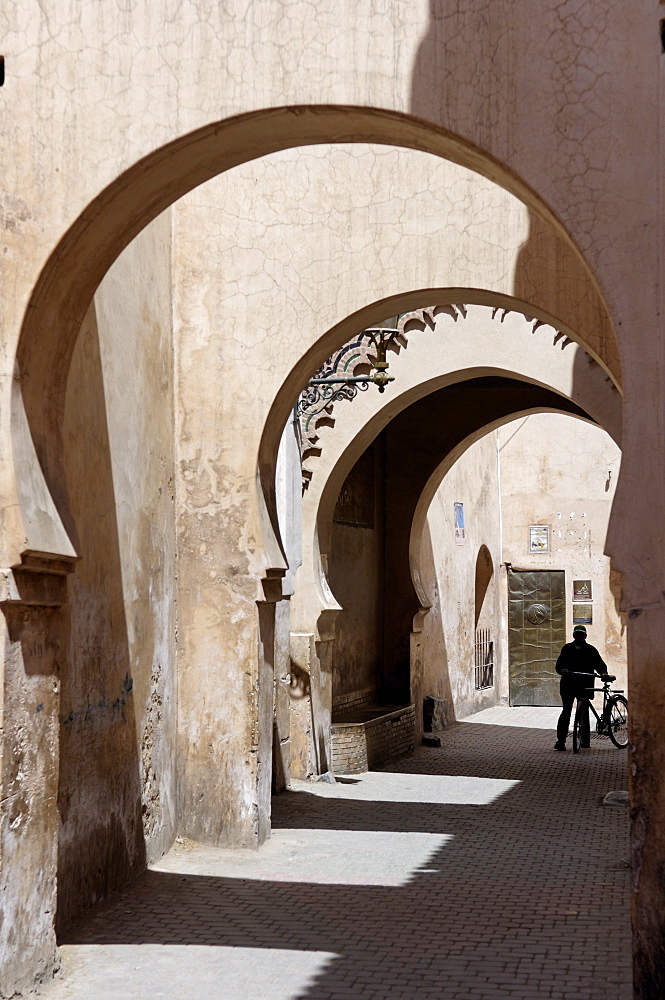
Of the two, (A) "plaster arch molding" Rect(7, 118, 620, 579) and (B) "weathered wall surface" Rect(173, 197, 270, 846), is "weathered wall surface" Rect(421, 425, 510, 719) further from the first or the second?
(A) "plaster arch molding" Rect(7, 118, 620, 579)

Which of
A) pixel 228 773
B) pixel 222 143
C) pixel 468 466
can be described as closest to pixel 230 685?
pixel 228 773

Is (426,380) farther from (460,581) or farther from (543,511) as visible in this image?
(543,511)

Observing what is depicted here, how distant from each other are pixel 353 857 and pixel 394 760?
601 centimetres

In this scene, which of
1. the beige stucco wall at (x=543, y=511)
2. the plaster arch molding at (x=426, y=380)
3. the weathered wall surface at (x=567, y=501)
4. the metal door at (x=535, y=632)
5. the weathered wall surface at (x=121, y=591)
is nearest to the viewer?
the weathered wall surface at (x=121, y=591)

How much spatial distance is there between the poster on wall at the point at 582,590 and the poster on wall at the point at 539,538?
0.93 m

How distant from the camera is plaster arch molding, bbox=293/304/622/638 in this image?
11172mm

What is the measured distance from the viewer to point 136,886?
7.25 metres

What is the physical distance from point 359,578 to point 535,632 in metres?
8.53

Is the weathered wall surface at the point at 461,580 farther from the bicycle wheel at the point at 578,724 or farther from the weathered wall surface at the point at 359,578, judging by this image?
the bicycle wheel at the point at 578,724

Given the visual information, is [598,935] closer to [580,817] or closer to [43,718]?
[43,718]

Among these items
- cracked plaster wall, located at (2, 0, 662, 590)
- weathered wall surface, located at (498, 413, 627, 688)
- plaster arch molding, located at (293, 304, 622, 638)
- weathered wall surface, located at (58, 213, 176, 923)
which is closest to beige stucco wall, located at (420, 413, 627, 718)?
weathered wall surface, located at (498, 413, 627, 688)

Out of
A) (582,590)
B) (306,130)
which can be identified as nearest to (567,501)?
(582,590)

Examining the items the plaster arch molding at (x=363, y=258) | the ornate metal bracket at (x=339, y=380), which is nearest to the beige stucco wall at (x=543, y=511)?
the ornate metal bracket at (x=339, y=380)

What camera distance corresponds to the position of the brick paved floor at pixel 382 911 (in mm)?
5379
